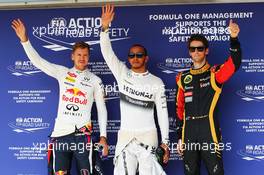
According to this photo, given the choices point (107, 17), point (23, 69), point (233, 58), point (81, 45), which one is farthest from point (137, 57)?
point (23, 69)

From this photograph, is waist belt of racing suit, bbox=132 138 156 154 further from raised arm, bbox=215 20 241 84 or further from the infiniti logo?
raised arm, bbox=215 20 241 84

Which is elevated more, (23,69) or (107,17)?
(107,17)

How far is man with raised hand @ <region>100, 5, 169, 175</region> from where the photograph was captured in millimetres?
3867

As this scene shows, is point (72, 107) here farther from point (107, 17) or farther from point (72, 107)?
point (107, 17)

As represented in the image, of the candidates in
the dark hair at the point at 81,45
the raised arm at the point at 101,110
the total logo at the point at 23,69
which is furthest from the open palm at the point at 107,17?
the total logo at the point at 23,69

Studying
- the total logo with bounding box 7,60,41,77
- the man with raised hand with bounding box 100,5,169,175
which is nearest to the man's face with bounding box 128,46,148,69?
the man with raised hand with bounding box 100,5,169,175

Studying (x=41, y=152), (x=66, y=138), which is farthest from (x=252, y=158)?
(x=41, y=152)

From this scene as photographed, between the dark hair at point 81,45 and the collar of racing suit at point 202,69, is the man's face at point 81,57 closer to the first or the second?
the dark hair at point 81,45

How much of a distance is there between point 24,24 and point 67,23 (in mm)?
472

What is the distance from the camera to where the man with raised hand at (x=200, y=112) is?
3.76m

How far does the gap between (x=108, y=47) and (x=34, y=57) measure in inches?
28.6

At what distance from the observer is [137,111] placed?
13.0 feet

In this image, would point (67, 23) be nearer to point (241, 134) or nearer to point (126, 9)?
point (126, 9)

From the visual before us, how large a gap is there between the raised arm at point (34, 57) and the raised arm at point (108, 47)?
0.52 meters
